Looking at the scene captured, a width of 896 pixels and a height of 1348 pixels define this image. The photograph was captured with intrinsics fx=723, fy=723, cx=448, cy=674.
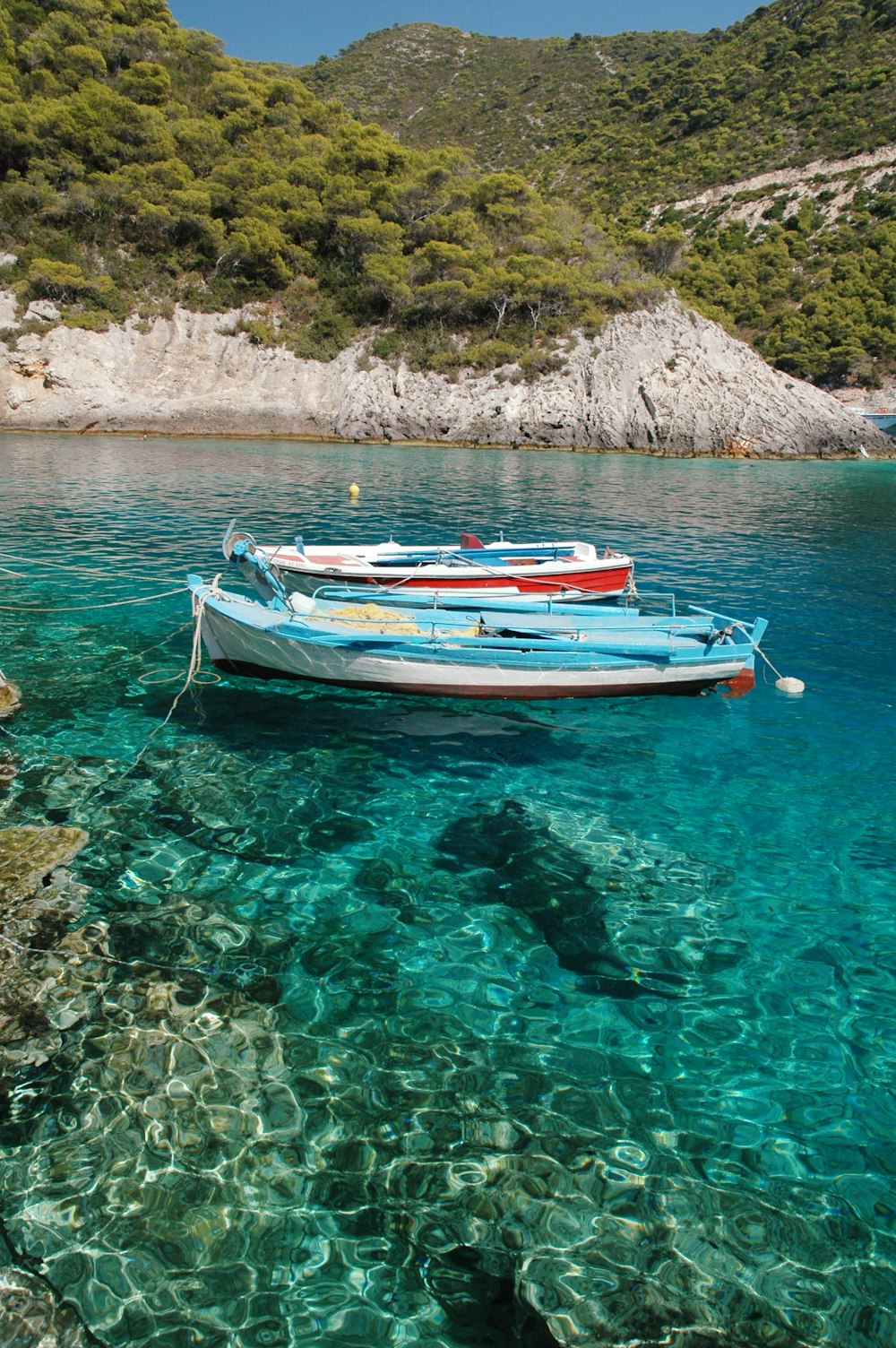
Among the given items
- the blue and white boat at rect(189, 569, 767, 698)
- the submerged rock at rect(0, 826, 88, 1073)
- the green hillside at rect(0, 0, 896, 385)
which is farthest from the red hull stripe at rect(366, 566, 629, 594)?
the green hillside at rect(0, 0, 896, 385)

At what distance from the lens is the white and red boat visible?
1373cm

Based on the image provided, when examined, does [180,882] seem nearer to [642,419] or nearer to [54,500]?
[54,500]

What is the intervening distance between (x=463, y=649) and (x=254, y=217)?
67124 millimetres

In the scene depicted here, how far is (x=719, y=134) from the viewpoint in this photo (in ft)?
335

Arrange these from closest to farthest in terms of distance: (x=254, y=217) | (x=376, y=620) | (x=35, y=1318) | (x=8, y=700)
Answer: (x=35, y=1318), (x=8, y=700), (x=376, y=620), (x=254, y=217)

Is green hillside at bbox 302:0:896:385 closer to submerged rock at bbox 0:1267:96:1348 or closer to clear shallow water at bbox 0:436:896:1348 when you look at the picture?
clear shallow water at bbox 0:436:896:1348

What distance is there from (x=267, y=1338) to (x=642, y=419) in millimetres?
63304

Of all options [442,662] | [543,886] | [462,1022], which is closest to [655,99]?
[442,662]

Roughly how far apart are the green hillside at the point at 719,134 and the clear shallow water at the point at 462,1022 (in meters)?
79.9

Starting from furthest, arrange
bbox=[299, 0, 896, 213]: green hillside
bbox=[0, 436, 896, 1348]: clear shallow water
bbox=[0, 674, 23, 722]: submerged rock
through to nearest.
Answer: 1. bbox=[299, 0, 896, 213]: green hillside
2. bbox=[0, 674, 23, 722]: submerged rock
3. bbox=[0, 436, 896, 1348]: clear shallow water

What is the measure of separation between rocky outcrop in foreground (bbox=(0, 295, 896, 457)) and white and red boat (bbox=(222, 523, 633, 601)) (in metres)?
46.0

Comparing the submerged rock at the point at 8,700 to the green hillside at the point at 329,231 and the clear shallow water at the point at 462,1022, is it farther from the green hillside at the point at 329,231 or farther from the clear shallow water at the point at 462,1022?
the green hillside at the point at 329,231

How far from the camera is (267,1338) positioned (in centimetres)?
322

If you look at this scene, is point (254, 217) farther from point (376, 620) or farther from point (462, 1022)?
point (462, 1022)
